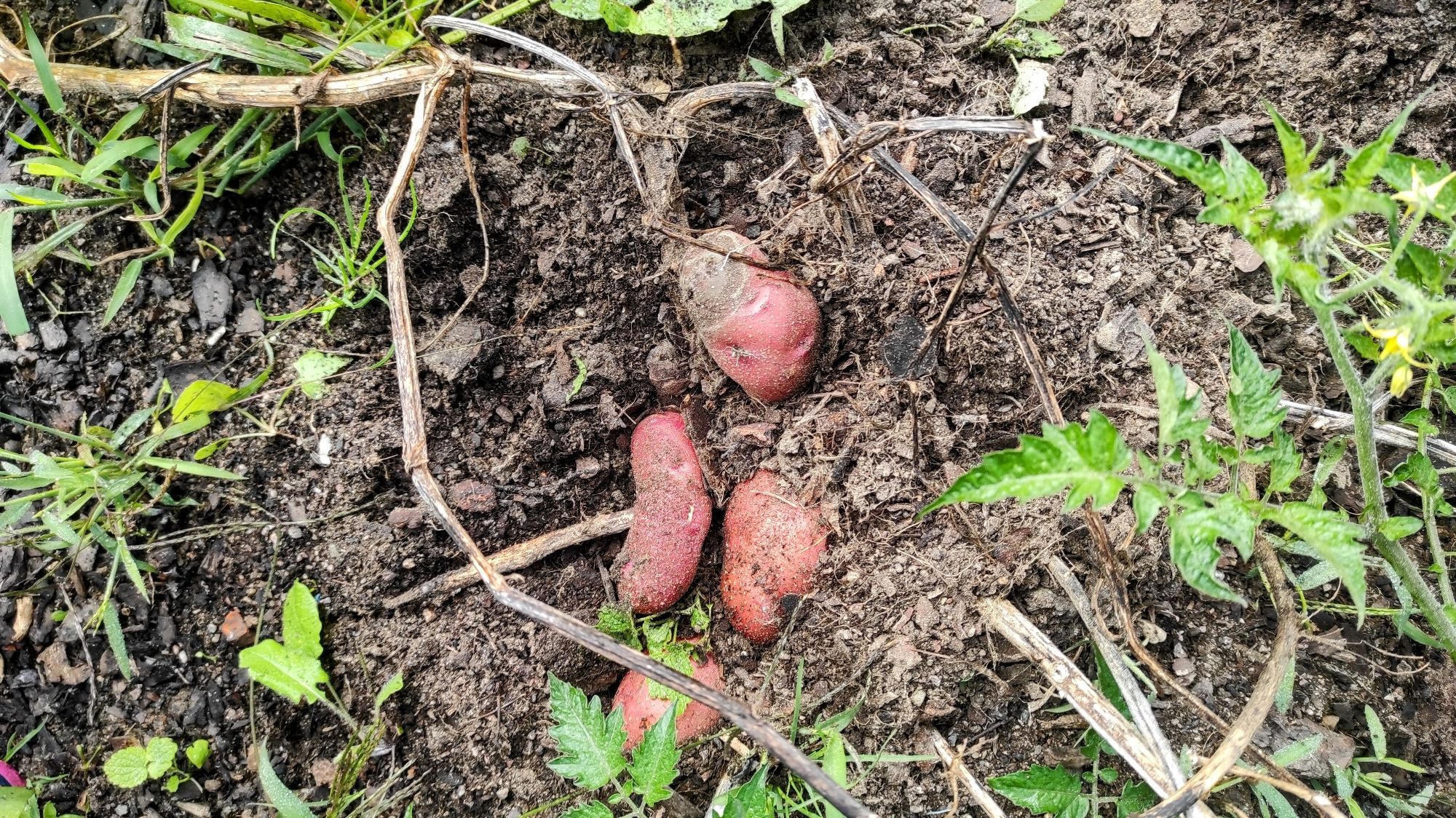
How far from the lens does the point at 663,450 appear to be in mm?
1875

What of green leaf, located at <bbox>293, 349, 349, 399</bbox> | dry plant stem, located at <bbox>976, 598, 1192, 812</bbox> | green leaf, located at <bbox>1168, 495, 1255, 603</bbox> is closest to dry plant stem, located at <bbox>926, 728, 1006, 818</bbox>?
dry plant stem, located at <bbox>976, 598, 1192, 812</bbox>

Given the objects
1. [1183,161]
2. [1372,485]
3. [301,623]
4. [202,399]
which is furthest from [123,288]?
[1372,485]

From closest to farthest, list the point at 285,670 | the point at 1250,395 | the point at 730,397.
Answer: the point at 1250,395 < the point at 285,670 < the point at 730,397

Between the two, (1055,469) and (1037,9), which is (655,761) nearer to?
(1055,469)

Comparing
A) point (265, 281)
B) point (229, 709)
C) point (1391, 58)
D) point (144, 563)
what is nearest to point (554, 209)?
point (265, 281)

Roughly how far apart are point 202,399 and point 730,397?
48.6 inches

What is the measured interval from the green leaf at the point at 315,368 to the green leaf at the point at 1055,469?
1522mm

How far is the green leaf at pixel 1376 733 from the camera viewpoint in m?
1.72

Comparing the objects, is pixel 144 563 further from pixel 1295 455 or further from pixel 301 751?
pixel 1295 455

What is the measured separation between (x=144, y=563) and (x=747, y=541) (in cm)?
142

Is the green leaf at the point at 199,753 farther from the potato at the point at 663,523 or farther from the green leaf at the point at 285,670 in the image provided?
the potato at the point at 663,523

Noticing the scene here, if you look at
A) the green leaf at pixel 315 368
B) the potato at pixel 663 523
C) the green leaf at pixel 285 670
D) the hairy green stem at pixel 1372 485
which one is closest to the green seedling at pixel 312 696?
the green leaf at pixel 285 670

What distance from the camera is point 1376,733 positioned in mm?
1727

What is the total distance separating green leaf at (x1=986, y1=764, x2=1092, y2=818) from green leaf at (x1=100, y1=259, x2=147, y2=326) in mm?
2237
